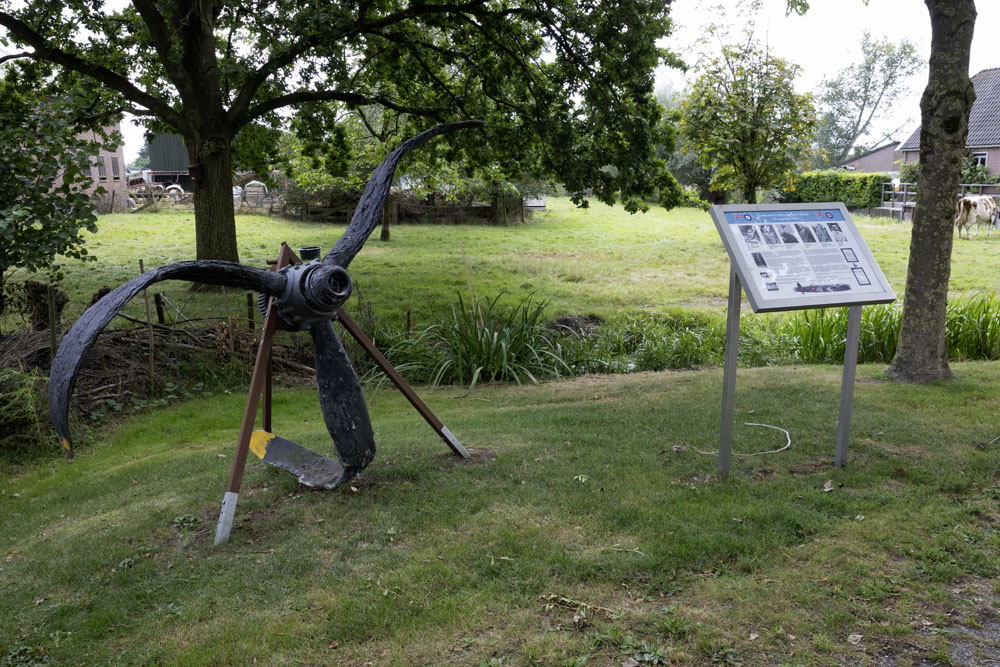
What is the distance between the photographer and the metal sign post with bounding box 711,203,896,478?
4676mm

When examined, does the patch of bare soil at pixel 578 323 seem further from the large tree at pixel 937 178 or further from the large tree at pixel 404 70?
the large tree at pixel 937 178

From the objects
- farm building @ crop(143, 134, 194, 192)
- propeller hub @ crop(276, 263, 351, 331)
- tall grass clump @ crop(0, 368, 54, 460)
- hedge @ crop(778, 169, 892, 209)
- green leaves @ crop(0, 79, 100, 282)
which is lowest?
tall grass clump @ crop(0, 368, 54, 460)

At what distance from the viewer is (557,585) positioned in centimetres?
371

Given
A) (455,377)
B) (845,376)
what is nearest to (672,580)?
(845,376)

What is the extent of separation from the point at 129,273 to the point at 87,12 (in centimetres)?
585

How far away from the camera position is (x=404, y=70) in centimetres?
1313

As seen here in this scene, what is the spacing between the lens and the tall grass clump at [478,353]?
31.4 feet

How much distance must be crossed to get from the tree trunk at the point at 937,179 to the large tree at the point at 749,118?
34.9ft

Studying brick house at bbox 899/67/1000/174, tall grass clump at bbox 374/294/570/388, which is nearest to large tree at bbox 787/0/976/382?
tall grass clump at bbox 374/294/570/388

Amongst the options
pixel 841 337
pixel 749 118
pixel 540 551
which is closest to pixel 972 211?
pixel 749 118

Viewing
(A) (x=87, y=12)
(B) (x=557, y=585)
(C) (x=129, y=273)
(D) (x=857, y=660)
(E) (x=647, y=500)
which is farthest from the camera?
(C) (x=129, y=273)

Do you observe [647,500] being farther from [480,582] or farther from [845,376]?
[845,376]

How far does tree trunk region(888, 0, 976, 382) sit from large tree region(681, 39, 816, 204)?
1062cm

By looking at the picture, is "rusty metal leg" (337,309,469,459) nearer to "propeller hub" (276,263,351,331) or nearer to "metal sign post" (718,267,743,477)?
"propeller hub" (276,263,351,331)
